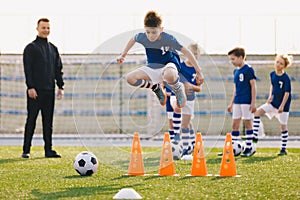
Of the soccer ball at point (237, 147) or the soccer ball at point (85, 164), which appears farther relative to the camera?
the soccer ball at point (237, 147)

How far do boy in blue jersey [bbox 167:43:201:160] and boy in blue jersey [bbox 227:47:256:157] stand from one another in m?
0.79

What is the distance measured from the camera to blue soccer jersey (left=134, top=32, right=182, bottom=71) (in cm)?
836

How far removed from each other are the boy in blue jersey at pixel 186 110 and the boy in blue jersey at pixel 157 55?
53 centimetres

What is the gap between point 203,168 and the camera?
8648mm

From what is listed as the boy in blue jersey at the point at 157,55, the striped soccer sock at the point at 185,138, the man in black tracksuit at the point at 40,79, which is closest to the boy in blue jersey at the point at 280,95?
the striped soccer sock at the point at 185,138

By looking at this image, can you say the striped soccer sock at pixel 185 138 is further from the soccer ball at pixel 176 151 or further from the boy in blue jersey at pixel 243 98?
the boy in blue jersey at pixel 243 98

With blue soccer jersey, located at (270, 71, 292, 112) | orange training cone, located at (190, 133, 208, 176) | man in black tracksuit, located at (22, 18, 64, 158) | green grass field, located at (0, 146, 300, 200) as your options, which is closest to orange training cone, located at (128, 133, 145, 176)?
green grass field, located at (0, 146, 300, 200)

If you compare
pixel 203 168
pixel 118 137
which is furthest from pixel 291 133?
pixel 203 168

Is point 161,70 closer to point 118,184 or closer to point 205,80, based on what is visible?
point 205,80

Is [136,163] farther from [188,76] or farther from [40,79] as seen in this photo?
[40,79]

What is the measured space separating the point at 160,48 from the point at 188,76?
161 centimetres

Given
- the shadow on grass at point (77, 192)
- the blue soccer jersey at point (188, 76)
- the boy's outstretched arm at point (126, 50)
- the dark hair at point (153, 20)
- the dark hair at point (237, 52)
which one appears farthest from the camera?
the dark hair at point (237, 52)

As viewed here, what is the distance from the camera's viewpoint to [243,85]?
11.9 meters

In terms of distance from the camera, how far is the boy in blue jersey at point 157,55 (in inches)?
328
